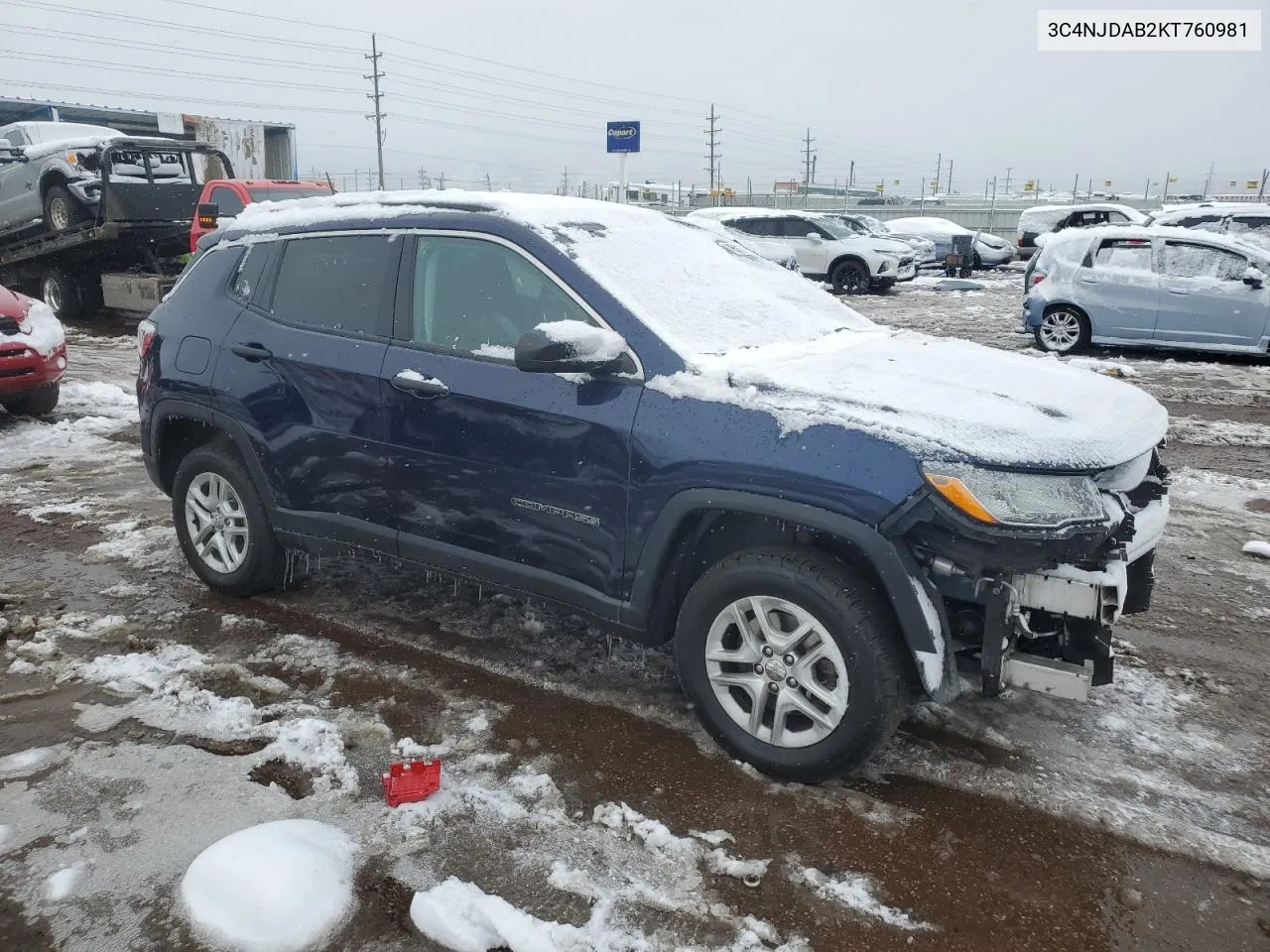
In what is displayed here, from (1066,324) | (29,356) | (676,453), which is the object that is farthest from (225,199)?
(676,453)

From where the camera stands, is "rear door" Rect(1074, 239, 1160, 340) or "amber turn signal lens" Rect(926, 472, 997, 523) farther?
"rear door" Rect(1074, 239, 1160, 340)

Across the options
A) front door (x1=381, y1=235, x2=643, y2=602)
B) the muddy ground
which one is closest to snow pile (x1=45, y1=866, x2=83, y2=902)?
the muddy ground

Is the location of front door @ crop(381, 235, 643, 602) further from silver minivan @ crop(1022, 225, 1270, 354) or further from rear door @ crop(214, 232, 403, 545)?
silver minivan @ crop(1022, 225, 1270, 354)

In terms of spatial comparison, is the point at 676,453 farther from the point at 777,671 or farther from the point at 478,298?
the point at 478,298

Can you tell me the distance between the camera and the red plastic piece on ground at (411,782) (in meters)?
2.89

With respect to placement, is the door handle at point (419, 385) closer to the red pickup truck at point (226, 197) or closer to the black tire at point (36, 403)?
the black tire at point (36, 403)

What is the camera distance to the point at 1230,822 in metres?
2.86

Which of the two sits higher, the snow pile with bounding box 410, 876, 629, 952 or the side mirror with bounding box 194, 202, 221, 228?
the side mirror with bounding box 194, 202, 221, 228

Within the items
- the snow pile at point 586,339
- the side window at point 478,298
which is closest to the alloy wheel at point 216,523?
the side window at point 478,298

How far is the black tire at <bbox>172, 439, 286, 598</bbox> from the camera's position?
4.27 meters

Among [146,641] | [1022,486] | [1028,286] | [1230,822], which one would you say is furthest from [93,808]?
[1028,286]

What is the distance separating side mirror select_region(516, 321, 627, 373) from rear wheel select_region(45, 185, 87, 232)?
1275 cm

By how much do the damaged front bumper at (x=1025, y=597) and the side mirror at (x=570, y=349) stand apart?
110 centimetres

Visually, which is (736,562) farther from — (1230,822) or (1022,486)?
(1230,822)
